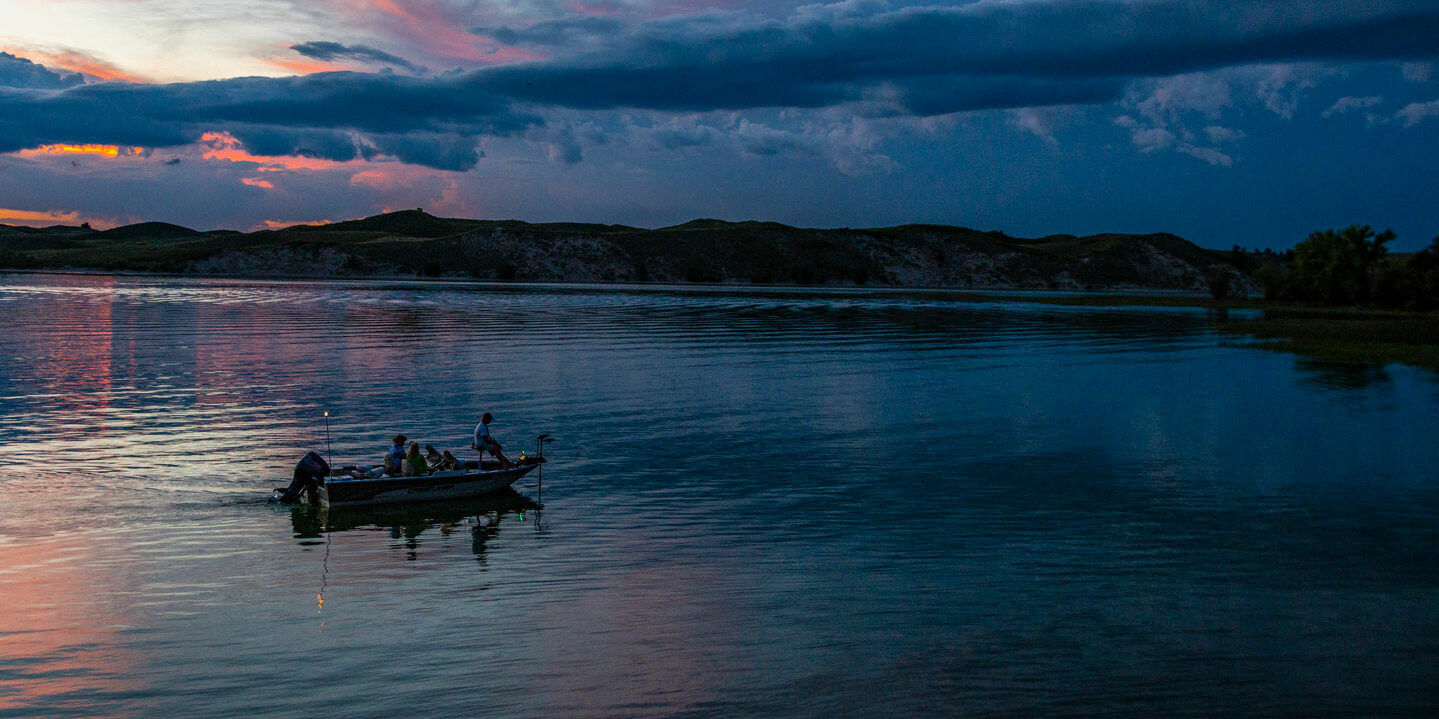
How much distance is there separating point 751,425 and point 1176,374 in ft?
108

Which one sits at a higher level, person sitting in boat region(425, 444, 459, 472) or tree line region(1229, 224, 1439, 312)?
tree line region(1229, 224, 1439, 312)

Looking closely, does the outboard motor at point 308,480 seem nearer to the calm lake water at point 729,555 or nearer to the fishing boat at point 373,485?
the fishing boat at point 373,485

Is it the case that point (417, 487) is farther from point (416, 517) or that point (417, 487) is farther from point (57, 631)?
point (57, 631)

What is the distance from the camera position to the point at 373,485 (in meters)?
25.5

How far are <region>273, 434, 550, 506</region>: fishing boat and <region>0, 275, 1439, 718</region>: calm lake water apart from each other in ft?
1.62

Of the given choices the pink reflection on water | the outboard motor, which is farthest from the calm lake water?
the outboard motor

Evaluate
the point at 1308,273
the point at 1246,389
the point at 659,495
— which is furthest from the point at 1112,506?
the point at 1308,273

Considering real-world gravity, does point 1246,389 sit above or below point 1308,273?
below

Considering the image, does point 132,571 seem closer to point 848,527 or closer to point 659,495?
point 659,495

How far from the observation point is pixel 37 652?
16.0 meters

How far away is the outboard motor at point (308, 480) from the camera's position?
25.5m

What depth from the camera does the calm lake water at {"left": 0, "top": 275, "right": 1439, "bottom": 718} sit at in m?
15.1

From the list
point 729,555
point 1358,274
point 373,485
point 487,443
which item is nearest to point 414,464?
point 373,485

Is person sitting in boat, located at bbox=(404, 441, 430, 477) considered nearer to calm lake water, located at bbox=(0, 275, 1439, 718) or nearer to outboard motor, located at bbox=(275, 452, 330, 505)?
calm lake water, located at bbox=(0, 275, 1439, 718)
